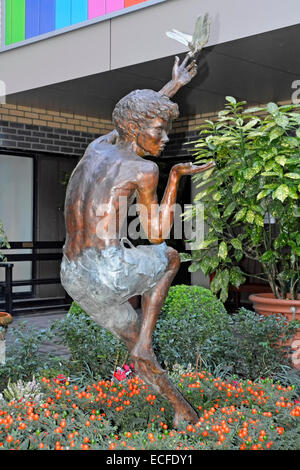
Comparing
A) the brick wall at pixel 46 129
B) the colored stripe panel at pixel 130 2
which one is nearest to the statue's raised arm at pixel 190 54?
the colored stripe panel at pixel 130 2

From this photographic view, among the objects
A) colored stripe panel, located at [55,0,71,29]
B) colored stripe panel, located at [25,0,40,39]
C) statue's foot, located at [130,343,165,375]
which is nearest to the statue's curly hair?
statue's foot, located at [130,343,165,375]

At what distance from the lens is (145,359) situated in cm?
296

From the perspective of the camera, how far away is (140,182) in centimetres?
287

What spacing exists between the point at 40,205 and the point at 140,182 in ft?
23.1

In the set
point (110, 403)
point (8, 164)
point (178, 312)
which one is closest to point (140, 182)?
point (110, 403)

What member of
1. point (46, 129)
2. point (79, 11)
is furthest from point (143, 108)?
point (46, 129)

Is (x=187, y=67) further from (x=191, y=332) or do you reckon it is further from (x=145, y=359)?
(x=191, y=332)

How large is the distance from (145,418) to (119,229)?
3.54 ft

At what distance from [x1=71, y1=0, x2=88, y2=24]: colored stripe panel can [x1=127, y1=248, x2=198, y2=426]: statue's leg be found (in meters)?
4.01

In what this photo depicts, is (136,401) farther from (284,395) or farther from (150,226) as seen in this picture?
(150,226)

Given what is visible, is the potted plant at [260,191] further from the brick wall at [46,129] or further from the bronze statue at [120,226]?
the brick wall at [46,129]

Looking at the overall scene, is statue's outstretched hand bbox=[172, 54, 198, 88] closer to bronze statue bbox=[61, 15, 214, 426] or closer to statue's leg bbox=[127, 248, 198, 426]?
bronze statue bbox=[61, 15, 214, 426]

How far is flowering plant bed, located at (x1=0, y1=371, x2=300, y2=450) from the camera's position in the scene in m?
2.59
